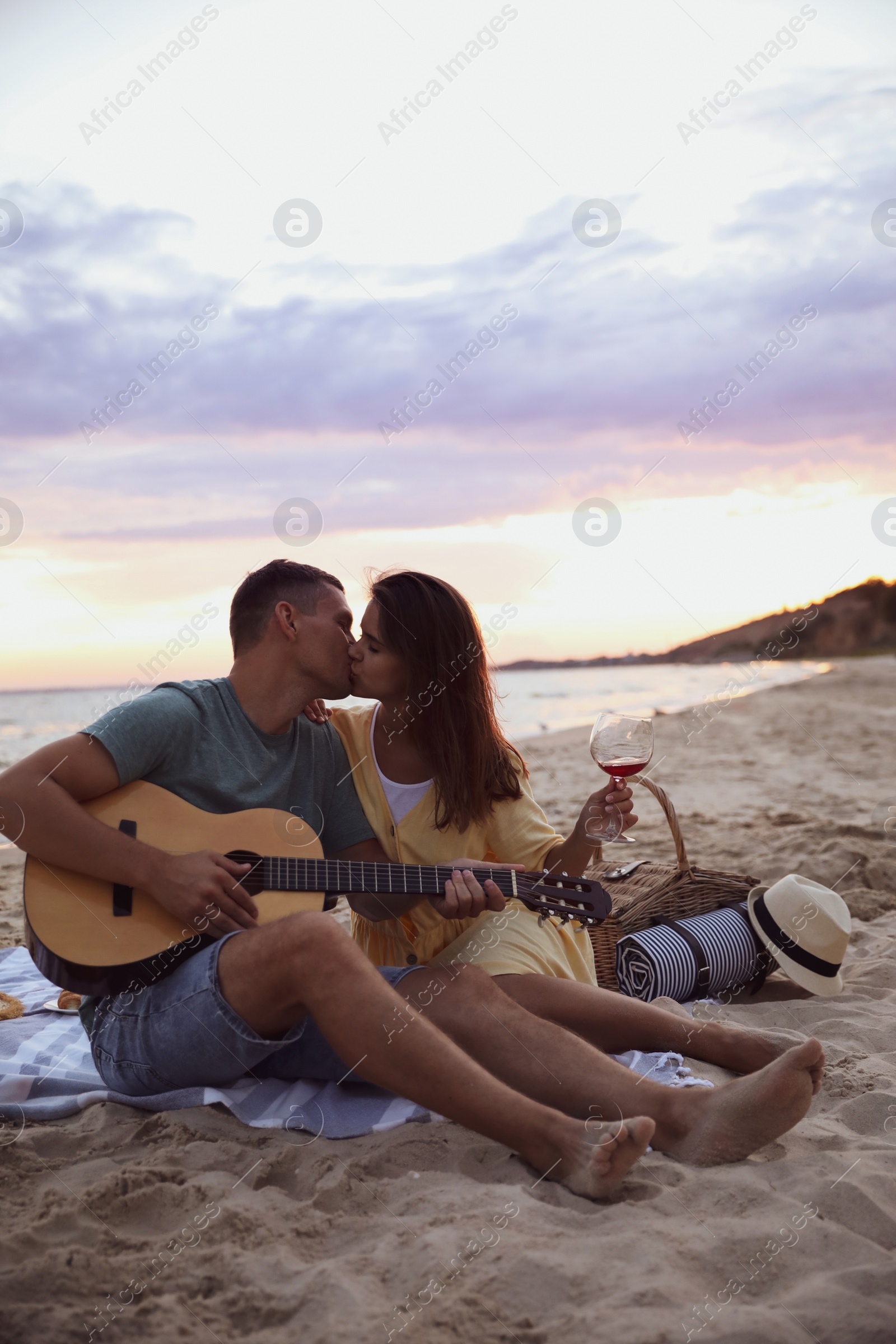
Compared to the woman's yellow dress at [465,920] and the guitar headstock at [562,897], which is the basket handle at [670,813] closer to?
the woman's yellow dress at [465,920]

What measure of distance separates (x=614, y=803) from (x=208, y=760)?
1239 millimetres

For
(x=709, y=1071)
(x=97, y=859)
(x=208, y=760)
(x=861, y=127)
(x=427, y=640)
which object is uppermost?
(x=861, y=127)

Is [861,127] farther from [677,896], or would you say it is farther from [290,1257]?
[290,1257]

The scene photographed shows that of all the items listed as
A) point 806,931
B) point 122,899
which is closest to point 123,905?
point 122,899

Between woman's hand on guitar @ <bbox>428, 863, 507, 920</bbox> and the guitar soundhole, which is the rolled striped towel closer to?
woman's hand on guitar @ <bbox>428, 863, 507, 920</bbox>

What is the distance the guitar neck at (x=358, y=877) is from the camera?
2.67 m

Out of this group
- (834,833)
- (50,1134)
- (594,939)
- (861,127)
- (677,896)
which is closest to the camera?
(50,1134)

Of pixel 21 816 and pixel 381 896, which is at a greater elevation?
pixel 21 816

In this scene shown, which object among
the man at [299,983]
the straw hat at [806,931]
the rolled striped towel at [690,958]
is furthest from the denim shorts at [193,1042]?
the straw hat at [806,931]

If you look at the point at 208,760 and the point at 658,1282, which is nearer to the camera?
the point at 658,1282

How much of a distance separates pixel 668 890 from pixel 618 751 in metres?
1.39

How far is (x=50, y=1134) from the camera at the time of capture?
7.91ft

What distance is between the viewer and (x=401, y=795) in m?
3.13

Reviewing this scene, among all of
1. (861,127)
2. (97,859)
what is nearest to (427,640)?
(97,859)
